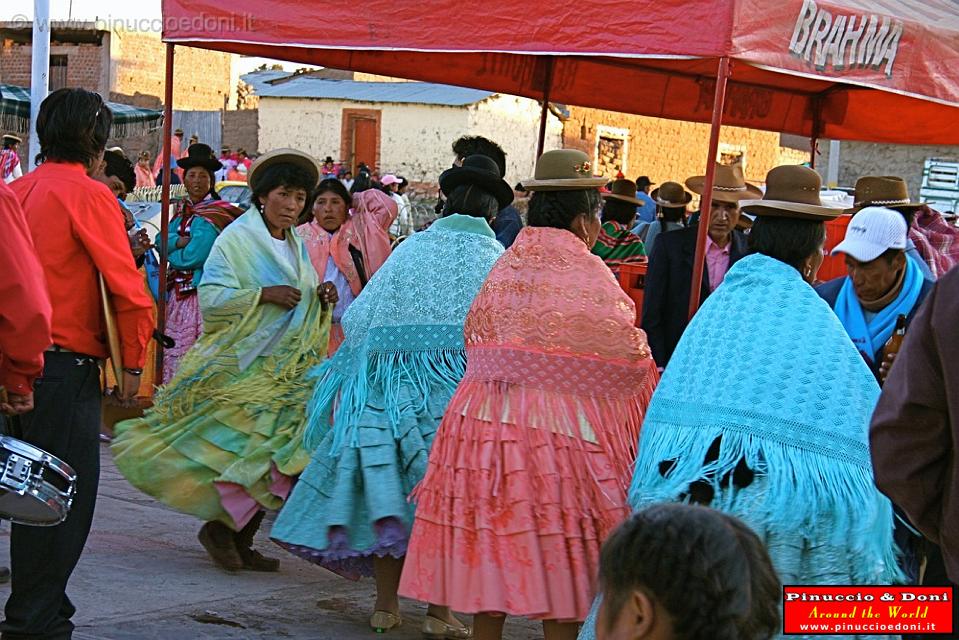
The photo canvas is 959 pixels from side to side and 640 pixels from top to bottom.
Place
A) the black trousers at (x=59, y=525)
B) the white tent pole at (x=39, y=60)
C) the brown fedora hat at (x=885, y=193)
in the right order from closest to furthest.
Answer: the black trousers at (x=59, y=525) → the brown fedora hat at (x=885, y=193) → the white tent pole at (x=39, y=60)

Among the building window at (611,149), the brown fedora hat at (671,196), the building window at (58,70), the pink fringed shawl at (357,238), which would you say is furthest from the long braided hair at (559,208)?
the building window at (58,70)

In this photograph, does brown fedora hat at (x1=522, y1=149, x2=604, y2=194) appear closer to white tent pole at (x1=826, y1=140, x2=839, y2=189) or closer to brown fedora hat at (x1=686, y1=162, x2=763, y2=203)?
brown fedora hat at (x1=686, y1=162, x2=763, y2=203)

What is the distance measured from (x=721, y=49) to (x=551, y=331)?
4.84 ft

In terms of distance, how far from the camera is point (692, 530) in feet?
7.14

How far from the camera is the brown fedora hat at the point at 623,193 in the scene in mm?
9727

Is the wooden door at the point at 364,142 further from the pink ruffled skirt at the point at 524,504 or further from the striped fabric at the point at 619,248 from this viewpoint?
the pink ruffled skirt at the point at 524,504

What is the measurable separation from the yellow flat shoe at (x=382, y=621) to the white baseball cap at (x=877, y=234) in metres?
2.48

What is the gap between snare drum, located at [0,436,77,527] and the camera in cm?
385

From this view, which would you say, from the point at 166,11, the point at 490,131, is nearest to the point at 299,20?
the point at 166,11

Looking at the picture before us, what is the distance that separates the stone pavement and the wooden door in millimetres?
31997

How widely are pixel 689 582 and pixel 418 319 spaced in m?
3.58

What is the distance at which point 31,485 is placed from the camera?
3.88 m

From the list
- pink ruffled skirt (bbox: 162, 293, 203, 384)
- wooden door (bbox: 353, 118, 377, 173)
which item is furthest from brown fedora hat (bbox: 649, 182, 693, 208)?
wooden door (bbox: 353, 118, 377, 173)

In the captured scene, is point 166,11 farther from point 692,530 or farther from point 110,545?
point 692,530
